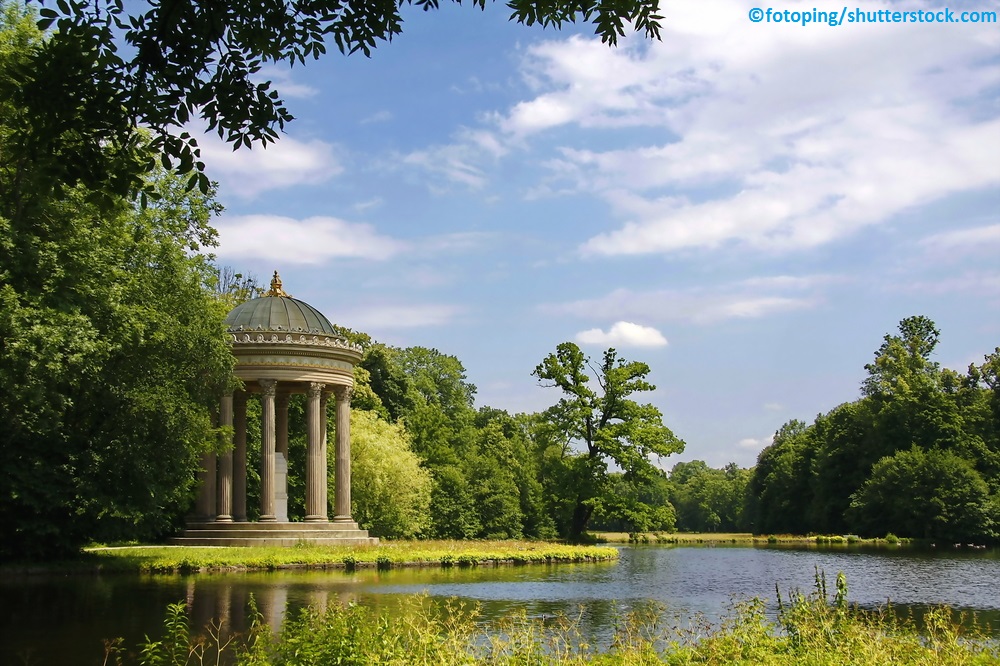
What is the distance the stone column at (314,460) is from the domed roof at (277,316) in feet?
10.1

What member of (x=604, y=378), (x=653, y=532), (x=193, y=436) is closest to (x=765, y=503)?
(x=653, y=532)

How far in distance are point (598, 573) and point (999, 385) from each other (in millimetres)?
68742

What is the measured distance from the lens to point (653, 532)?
3812 inches

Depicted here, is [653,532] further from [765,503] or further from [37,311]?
[37,311]

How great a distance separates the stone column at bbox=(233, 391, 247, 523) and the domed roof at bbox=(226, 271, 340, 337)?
3477 millimetres

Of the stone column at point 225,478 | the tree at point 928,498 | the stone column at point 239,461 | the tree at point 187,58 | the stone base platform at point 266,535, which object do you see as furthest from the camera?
the tree at point 928,498

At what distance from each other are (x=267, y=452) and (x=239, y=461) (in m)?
2.66

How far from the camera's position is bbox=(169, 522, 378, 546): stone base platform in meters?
41.7

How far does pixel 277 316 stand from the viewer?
4638 centimetres

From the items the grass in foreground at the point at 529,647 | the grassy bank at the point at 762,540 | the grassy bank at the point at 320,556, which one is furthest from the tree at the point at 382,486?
the grass in foreground at the point at 529,647

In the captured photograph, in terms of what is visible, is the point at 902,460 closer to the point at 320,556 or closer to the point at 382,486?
the point at 382,486

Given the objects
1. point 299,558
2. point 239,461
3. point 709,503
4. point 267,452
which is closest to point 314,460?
point 267,452

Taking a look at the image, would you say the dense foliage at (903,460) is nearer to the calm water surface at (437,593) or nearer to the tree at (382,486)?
the calm water surface at (437,593)

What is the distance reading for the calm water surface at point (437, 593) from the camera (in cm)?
1728
